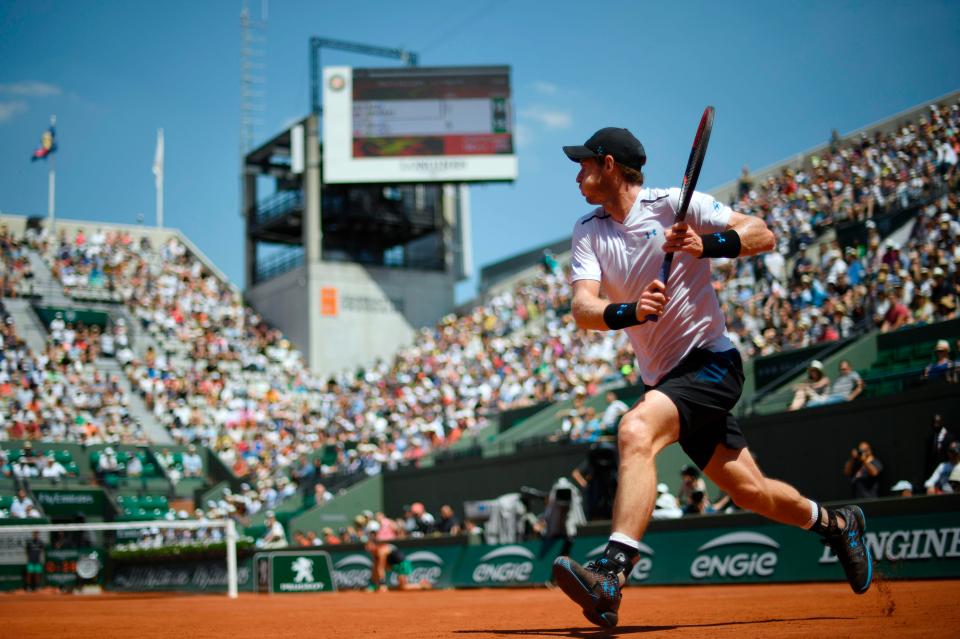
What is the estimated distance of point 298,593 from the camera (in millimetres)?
18812

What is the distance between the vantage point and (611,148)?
5.65 metres

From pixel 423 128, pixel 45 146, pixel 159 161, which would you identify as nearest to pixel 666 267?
pixel 423 128

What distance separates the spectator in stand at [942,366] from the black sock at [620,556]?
10501 millimetres

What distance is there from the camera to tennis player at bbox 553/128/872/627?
535cm

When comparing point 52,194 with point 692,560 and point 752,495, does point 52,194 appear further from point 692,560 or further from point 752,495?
point 752,495

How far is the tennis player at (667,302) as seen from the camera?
535 centimetres

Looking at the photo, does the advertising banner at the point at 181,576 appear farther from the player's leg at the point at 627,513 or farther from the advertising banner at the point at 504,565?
the player's leg at the point at 627,513

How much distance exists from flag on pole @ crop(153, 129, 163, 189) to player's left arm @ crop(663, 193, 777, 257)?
41.4m

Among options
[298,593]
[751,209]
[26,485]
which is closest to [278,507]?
[26,485]

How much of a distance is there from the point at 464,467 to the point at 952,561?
50.7 feet

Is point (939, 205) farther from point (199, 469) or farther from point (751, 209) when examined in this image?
point (199, 469)

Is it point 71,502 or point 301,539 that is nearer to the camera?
point 301,539

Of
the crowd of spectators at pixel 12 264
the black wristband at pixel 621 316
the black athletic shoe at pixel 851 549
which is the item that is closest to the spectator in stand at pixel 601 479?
the black athletic shoe at pixel 851 549

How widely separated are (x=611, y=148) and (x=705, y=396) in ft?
4.62
